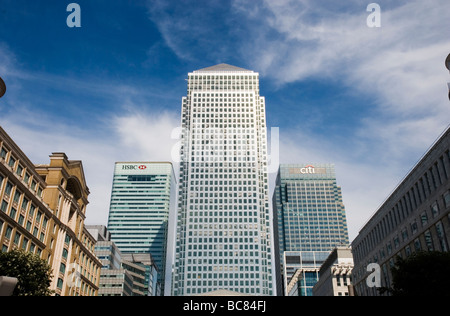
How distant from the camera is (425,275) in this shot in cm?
3991

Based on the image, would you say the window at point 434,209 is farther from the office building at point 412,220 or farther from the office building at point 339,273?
the office building at point 339,273

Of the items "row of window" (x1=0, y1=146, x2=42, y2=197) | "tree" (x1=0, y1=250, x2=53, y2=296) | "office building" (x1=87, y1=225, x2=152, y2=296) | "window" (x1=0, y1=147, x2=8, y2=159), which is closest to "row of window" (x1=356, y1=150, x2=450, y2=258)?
"tree" (x1=0, y1=250, x2=53, y2=296)

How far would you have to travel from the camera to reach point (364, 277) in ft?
288

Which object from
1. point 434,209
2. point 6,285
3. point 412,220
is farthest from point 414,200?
point 6,285

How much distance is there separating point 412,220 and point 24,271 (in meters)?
56.4

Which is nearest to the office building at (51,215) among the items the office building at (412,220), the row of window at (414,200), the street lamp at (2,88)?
the street lamp at (2,88)

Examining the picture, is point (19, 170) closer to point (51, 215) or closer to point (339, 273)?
point (51, 215)

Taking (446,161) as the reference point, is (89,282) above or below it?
below

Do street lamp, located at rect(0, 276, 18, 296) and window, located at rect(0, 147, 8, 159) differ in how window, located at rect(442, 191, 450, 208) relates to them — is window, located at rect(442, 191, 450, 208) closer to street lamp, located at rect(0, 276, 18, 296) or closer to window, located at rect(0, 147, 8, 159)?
street lamp, located at rect(0, 276, 18, 296)

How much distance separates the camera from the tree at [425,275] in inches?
1534
